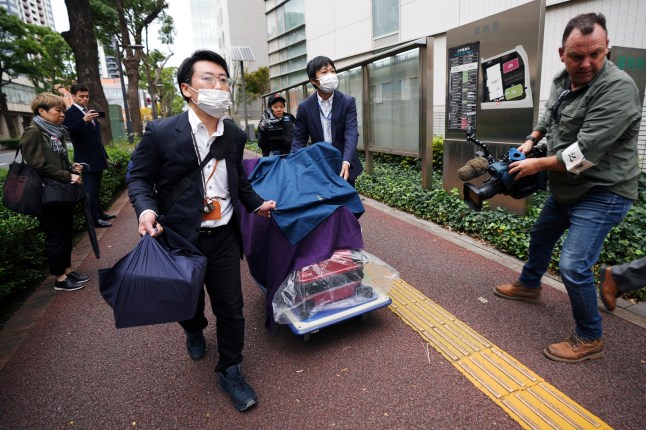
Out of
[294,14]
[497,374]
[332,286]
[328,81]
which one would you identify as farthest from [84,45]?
[294,14]

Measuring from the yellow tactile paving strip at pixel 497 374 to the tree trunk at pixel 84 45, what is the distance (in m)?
10.3

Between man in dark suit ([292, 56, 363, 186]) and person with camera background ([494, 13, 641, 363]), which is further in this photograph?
man in dark suit ([292, 56, 363, 186])

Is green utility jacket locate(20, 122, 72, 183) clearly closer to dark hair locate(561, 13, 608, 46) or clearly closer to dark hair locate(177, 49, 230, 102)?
dark hair locate(177, 49, 230, 102)

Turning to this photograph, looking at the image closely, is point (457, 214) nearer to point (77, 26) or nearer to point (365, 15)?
point (77, 26)

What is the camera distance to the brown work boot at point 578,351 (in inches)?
93.8

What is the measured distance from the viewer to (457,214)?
5160 millimetres

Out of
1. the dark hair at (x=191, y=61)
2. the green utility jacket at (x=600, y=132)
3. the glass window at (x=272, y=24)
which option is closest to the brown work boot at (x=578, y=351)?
the green utility jacket at (x=600, y=132)

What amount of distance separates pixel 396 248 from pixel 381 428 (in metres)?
2.83

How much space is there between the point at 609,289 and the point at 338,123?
2663 mm

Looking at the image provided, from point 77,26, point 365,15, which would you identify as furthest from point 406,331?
point 365,15

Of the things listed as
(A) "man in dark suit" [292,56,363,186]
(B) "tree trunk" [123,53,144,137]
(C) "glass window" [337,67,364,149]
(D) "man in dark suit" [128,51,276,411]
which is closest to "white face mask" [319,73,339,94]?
(A) "man in dark suit" [292,56,363,186]

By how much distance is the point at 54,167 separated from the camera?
3.70 m

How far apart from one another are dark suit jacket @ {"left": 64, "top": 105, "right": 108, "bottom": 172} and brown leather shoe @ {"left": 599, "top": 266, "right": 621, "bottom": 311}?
6219mm

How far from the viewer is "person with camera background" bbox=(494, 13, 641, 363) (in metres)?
2.10
